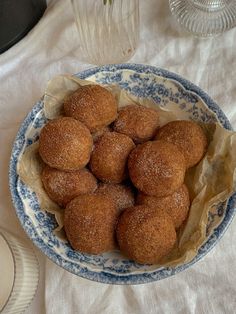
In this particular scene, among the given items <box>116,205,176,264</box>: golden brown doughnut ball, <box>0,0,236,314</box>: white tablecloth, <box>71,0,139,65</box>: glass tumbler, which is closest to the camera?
<box>116,205,176,264</box>: golden brown doughnut ball

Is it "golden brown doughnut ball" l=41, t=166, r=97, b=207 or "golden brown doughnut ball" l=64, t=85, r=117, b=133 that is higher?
"golden brown doughnut ball" l=64, t=85, r=117, b=133

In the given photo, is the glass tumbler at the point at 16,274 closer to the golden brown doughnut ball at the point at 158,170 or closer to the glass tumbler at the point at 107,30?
the golden brown doughnut ball at the point at 158,170

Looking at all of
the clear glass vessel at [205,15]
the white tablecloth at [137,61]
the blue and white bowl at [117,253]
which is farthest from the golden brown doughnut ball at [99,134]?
the clear glass vessel at [205,15]

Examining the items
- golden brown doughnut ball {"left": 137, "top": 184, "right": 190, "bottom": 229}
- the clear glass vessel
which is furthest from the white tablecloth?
golden brown doughnut ball {"left": 137, "top": 184, "right": 190, "bottom": 229}

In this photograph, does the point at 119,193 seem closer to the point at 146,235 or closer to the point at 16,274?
the point at 146,235

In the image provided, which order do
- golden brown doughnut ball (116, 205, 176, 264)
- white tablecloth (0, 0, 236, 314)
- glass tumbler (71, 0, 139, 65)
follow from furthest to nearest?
glass tumbler (71, 0, 139, 65)
white tablecloth (0, 0, 236, 314)
golden brown doughnut ball (116, 205, 176, 264)

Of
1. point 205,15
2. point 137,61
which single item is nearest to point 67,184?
point 137,61

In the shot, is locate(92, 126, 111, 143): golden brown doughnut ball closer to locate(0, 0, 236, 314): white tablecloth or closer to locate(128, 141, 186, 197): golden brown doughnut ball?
locate(128, 141, 186, 197): golden brown doughnut ball
